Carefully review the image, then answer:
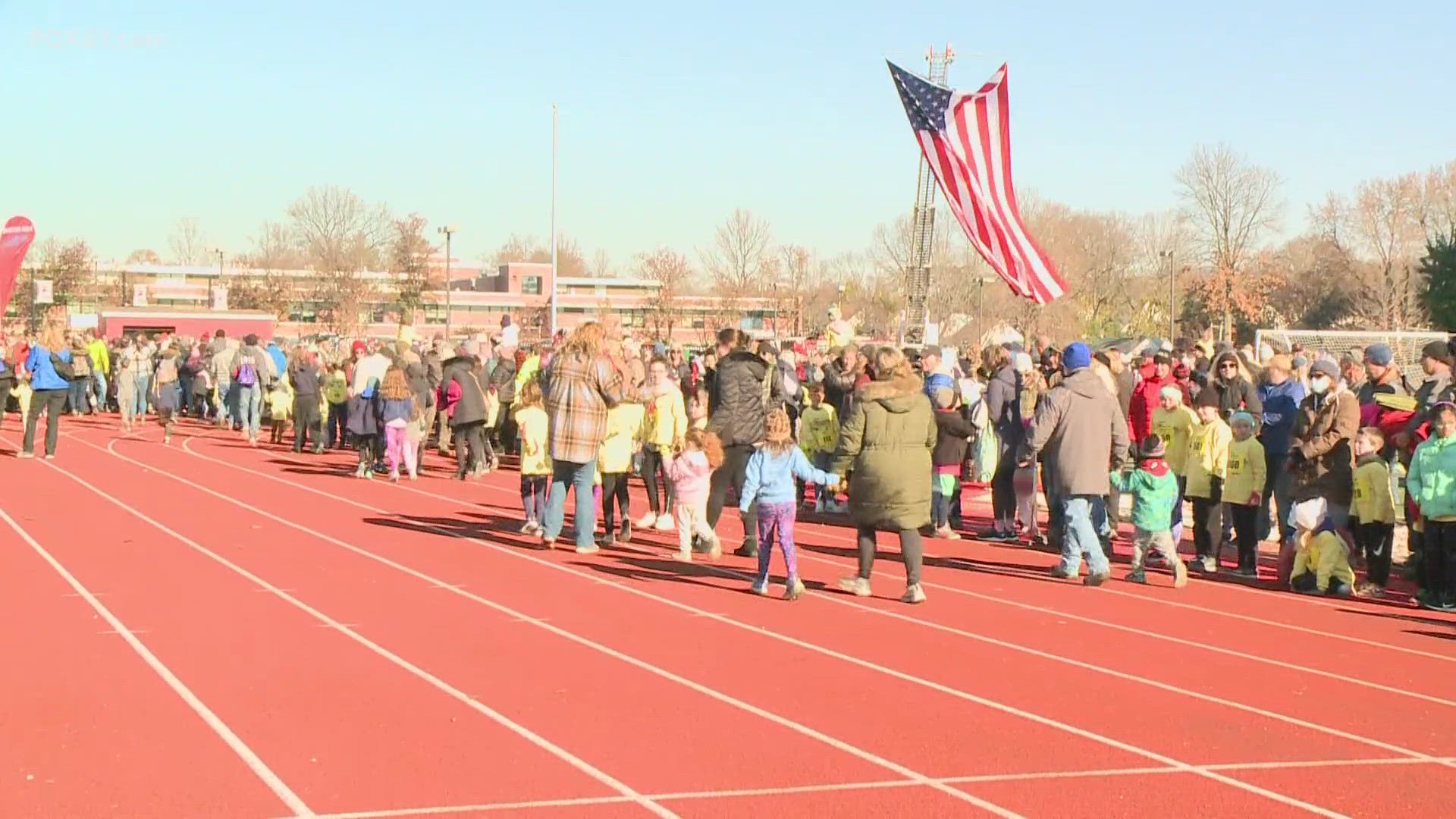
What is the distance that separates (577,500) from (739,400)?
162 cm

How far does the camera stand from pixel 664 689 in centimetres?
892

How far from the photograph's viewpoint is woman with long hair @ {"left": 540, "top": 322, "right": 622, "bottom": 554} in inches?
553

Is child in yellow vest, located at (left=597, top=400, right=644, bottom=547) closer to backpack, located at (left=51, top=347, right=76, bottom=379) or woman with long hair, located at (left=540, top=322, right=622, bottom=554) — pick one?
woman with long hair, located at (left=540, top=322, right=622, bottom=554)

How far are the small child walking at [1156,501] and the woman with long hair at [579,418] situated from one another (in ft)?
13.9

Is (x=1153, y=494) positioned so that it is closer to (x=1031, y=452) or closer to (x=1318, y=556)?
(x=1318, y=556)

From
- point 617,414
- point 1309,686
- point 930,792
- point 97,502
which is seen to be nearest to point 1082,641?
point 1309,686

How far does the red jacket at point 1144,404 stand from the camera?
16.0 metres

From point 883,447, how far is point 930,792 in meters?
5.26

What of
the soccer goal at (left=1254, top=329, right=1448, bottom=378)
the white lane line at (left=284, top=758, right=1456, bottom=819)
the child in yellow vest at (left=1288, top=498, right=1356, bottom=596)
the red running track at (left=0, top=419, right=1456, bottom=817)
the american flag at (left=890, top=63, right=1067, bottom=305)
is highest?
the american flag at (left=890, top=63, right=1067, bottom=305)

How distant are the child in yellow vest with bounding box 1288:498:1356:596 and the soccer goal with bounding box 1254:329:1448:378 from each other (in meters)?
7.96

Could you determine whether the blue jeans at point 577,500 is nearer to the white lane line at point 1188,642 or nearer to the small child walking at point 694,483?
the small child walking at point 694,483

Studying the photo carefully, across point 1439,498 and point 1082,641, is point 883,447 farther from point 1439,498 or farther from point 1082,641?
point 1439,498

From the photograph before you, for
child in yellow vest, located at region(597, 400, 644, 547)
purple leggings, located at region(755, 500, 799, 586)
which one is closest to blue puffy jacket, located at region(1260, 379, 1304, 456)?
purple leggings, located at region(755, 500, 799, 586)

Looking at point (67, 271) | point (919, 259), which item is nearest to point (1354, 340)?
point (919, 259)
